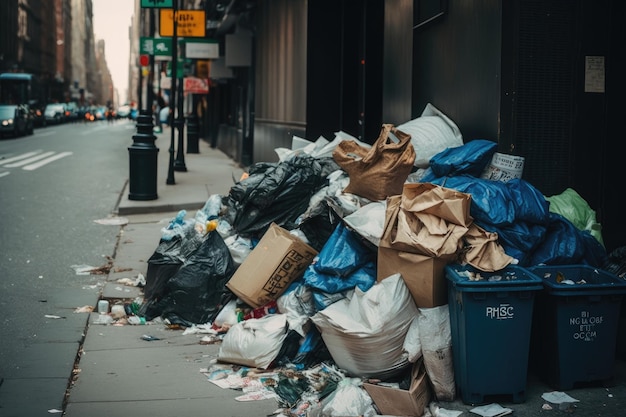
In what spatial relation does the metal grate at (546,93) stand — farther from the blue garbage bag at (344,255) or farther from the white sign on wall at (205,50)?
the white sign on wall at (205,50)

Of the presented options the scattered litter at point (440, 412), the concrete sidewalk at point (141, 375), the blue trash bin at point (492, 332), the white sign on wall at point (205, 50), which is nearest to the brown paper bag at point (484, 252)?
the blue trash bin at point (492, 332)

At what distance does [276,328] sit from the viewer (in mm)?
5684

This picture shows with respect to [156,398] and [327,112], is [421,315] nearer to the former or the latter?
[156,398]

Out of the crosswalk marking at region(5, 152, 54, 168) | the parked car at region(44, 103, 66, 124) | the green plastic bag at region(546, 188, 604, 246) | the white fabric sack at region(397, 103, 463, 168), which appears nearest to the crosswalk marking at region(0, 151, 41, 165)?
the crosswalk marking at region(5, 152, 54, 168)

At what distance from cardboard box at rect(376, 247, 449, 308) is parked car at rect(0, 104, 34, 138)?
36328 millimetres

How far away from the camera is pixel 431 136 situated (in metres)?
7.04

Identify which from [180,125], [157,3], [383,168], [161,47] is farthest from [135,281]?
[161,47]

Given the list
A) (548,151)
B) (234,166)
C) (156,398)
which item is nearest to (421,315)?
(156,398)

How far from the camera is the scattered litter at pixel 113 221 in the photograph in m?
12.2

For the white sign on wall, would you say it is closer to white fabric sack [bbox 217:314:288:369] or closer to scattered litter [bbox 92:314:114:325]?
scattered litter [bbox 92:314:114:325]

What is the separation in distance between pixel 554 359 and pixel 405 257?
1.09 metres

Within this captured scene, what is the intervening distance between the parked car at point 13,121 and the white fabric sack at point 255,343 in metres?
35.4

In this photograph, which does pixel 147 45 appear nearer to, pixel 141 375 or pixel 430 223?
pixel 141 375

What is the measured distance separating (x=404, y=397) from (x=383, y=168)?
223 cm
